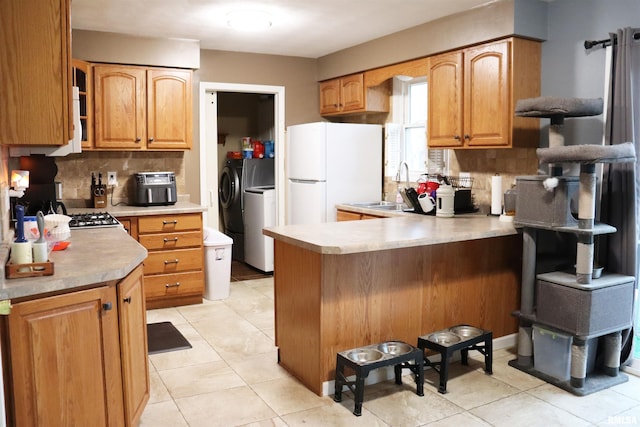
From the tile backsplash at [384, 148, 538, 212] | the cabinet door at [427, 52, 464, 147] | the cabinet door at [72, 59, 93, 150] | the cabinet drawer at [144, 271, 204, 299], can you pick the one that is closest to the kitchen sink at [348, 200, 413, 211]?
the tile backsplash at [384, 148, 538, 212]

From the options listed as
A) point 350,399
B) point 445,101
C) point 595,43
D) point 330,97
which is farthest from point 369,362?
point 330,97

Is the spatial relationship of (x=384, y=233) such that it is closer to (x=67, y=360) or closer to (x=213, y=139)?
(x=67, y=360)

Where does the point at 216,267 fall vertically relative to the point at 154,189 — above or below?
below

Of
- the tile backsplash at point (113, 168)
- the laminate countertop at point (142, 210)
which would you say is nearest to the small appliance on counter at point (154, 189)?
the laminate countertop at point (142, 210)

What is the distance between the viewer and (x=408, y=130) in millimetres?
5434

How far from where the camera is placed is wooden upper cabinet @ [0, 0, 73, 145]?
A: 247 cm

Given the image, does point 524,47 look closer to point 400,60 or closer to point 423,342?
point 400,60

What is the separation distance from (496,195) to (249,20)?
2.28 meters

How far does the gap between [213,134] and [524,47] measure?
332 cm

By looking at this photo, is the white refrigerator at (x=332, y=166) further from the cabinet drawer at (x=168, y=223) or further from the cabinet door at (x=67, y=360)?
the cabinet door at (x=67, y=360)

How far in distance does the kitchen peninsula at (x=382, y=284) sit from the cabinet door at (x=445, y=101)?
85cm

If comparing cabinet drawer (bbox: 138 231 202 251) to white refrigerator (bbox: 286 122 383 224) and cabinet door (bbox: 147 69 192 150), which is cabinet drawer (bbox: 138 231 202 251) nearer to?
cabinet door (bbox: 147 69 192 150)

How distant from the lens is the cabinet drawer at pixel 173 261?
15.6 feet

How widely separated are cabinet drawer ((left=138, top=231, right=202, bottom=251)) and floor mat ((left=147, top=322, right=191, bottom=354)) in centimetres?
69
